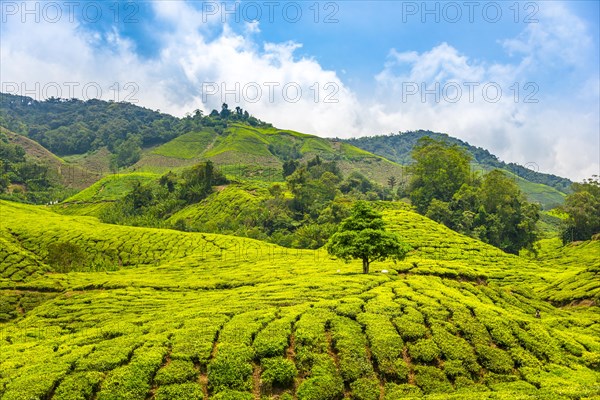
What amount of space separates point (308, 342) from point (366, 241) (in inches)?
613

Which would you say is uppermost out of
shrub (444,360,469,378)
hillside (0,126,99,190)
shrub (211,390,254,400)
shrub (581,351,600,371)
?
hillside (0,126,99,190)

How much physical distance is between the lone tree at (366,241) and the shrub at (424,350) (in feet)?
44.1

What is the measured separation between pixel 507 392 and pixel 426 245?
143 feet

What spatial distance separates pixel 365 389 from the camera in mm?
16344

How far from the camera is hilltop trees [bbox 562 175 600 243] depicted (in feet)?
267

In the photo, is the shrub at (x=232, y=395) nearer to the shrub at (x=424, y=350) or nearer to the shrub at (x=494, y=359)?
the shrub at (x=424, y=350)

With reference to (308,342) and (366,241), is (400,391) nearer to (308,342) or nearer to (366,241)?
(308,342)

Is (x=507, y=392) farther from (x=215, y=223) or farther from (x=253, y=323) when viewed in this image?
(x=215, y=223)

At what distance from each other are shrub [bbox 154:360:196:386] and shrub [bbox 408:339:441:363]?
9.93m

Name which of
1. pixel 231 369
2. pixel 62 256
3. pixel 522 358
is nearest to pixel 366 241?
pixel 522 358

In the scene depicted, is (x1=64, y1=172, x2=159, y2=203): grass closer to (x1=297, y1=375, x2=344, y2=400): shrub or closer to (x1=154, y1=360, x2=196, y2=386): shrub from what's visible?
(x1=154, y1=360, x2=196, y2=386): shrub

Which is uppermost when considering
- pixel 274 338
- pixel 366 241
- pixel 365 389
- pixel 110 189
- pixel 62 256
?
pixel 110 189

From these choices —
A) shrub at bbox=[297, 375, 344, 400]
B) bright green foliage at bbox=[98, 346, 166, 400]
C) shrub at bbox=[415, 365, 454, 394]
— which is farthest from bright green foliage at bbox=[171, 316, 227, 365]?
shrub at bbox=[415, 365, 454, 394]

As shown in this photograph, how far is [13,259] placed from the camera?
158 feet
